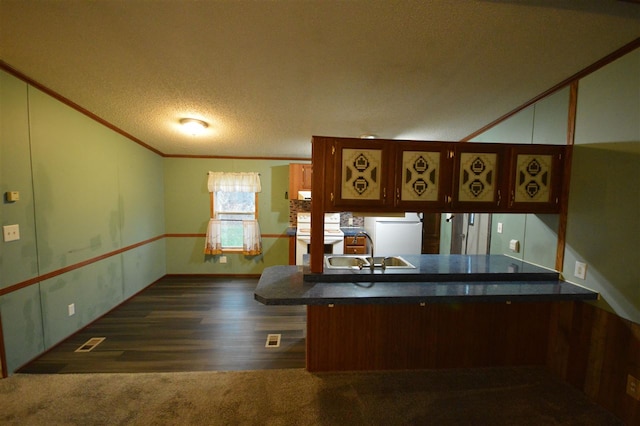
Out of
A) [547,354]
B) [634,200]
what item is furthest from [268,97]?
[547,354]

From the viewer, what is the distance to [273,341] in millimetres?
2514

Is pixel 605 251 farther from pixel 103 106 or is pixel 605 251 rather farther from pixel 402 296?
pixel 103 106

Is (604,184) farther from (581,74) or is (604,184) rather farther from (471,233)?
(471,233)

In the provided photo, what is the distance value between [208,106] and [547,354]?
393cm

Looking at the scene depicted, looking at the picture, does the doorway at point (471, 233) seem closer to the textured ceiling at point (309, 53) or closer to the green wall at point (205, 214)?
the textured ceiling at point (309, 53)

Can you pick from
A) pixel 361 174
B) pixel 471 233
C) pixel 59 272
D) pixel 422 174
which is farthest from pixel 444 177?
pixel 59 272

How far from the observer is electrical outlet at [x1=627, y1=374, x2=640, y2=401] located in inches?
60.2

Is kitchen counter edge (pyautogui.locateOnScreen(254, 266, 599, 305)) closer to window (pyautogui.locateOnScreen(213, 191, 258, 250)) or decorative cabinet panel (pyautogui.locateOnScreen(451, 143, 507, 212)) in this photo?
decorative cabinet panel (pyautogui.locateOnScreen(451, 143, 507, 212))

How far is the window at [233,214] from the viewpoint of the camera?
4.37m

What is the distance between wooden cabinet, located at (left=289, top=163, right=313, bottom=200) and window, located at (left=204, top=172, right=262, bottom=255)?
62 cm

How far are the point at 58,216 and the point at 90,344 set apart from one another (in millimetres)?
1311

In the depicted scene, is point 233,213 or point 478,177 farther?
point 233,213

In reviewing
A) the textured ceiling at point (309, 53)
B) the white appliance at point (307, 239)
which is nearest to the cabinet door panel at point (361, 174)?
the textured ceiling at point (309, 53)

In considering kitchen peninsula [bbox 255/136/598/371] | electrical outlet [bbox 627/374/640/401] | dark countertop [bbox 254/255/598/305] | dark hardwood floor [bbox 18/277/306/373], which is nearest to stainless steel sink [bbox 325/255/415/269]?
kitchen peninsula [bbox 255/136/598/371]
